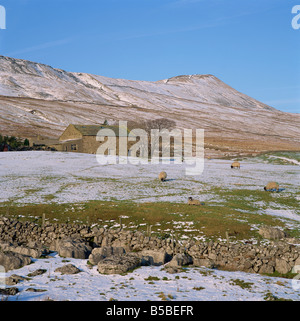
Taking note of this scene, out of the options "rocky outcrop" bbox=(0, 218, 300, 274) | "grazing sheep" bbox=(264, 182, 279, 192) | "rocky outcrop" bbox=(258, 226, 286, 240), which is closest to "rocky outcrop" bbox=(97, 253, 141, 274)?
"rocky outcrop" bbox=(0, 218, 300, 274)

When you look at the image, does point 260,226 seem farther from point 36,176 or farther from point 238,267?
point 36,176

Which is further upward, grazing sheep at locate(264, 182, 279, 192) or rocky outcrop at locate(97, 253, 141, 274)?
grazing sheep at locate(264, 182, 279, 192)

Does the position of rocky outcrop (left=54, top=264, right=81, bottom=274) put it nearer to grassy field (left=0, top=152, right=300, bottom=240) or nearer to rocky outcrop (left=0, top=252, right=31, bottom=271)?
rocky outcrop (left=0, top=252, right=31, bottom=271)

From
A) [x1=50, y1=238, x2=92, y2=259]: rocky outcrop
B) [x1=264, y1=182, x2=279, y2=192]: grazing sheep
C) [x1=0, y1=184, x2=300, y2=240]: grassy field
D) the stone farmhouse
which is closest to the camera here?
[x1=50, y1=238, x2=92, y2=259]: rocky outcrop

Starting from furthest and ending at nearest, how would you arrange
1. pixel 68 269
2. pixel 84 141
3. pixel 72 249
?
pixel 84 141, pixel 72 249, pixel 68 269

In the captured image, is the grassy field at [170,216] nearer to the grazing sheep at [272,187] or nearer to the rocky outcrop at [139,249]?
the rocky outcrop at [139,249]

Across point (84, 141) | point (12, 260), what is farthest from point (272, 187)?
point (84, 141)

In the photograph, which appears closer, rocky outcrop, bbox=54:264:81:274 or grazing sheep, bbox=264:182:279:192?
rocky outcrop, bbox=54:264:81:274

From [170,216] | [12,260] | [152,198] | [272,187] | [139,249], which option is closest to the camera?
[12,260]

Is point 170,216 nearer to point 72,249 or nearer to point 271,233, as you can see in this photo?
point 271,233

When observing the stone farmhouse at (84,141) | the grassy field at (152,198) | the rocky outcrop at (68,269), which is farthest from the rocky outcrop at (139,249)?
the stone farmhouse at (84,141)

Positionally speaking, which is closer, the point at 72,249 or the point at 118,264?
the point at 118,264
